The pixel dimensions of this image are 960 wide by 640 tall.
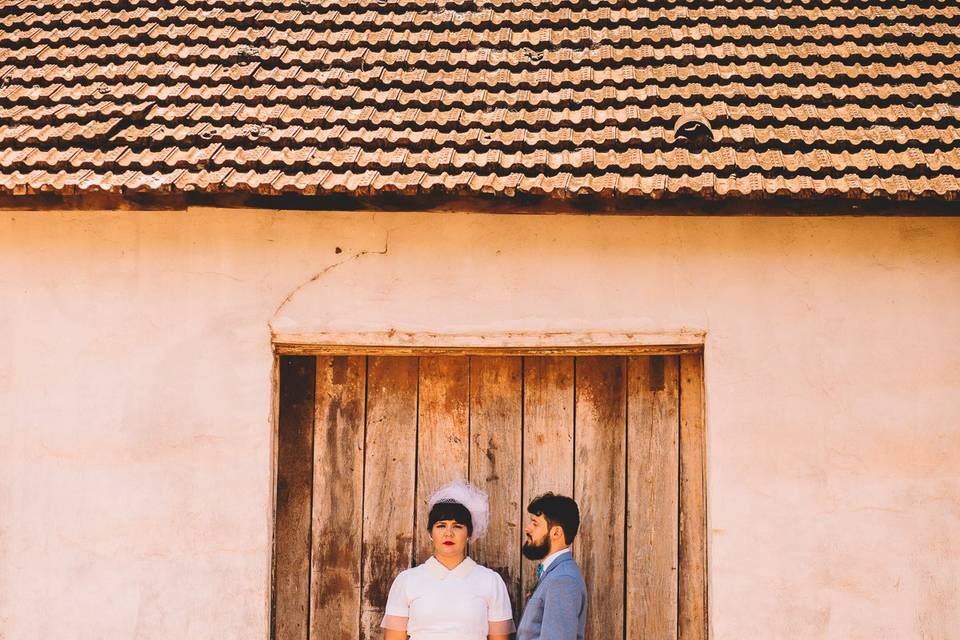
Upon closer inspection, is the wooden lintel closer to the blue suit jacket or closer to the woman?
the woman

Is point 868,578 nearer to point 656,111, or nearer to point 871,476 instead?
point 871,476

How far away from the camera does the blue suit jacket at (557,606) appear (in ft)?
13.3

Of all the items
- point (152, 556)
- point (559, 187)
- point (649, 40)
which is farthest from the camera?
point (649, 40)

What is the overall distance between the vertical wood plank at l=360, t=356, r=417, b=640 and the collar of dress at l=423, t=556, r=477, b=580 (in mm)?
305

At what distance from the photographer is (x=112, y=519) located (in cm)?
448

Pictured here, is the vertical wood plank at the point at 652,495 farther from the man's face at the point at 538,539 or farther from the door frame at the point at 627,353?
the man's face at the point at 538,539

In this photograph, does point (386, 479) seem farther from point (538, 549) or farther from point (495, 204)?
point (495, 204)

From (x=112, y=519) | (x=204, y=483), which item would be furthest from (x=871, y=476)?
(x=112, y=519)

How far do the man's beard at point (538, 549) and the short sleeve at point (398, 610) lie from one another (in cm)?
57

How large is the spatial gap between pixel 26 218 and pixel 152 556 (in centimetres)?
168

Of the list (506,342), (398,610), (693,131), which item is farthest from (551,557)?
(693,131)

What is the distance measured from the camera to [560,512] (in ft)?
14.3

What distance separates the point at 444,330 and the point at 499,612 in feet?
4.16

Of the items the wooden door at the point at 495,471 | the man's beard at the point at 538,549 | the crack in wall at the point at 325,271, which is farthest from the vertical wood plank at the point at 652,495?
the crack in wall at the point at 325,271
